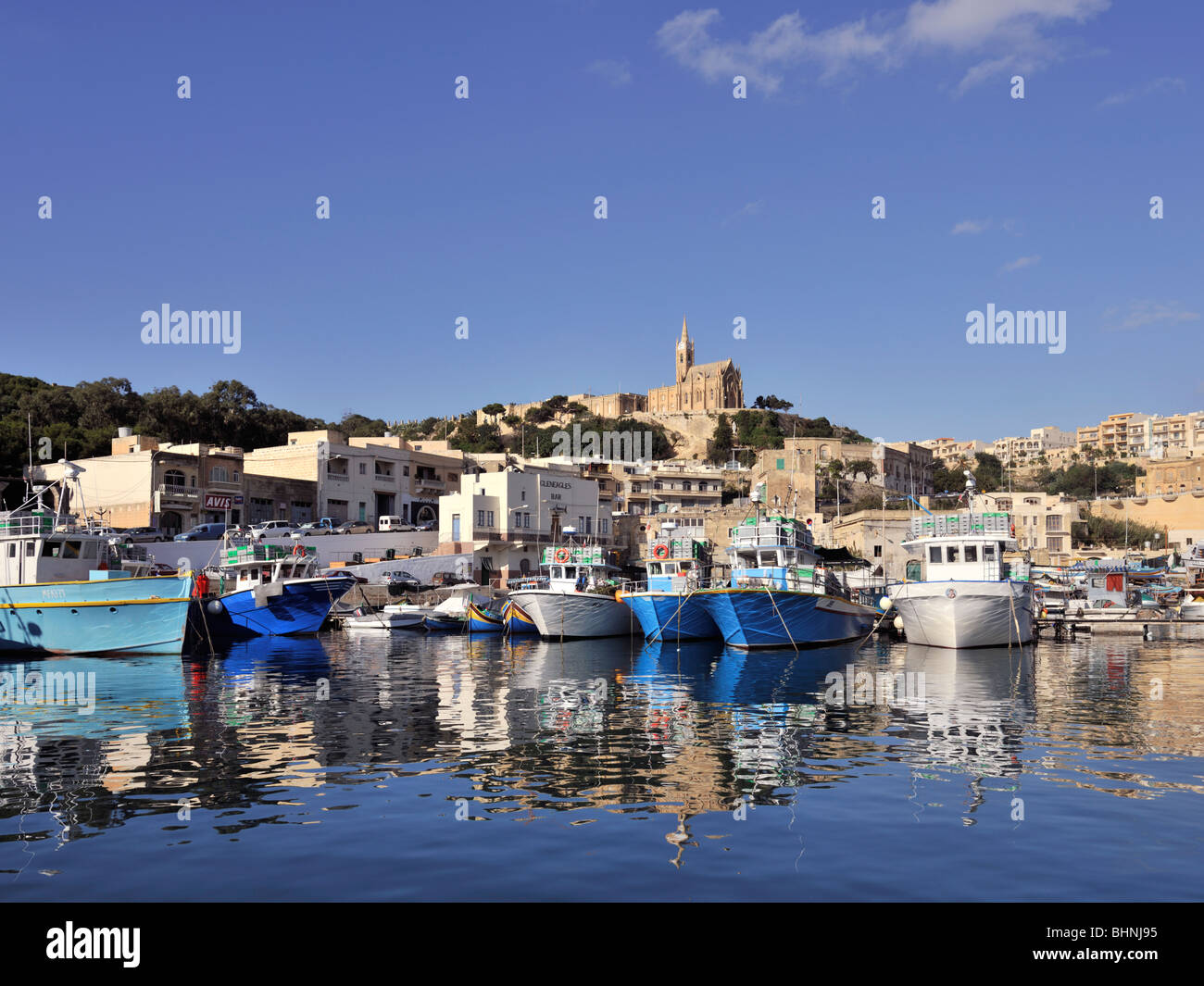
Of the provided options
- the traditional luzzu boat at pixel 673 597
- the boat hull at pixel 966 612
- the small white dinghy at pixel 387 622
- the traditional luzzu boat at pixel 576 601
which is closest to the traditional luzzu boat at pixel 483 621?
the small white dinghy at pixel 387 622

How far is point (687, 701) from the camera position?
2373 centimetres

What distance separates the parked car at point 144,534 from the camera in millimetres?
61719

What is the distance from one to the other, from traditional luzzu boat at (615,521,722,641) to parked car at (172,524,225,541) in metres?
29.5

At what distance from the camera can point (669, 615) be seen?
139 feet

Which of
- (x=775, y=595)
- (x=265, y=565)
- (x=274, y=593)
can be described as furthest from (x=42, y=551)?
(x=775, y=595)

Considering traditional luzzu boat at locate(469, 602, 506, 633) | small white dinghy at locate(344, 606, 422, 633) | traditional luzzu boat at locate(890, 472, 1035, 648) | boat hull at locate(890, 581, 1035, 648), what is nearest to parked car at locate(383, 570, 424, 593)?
small white dinghy at locate(344, 606, 422, 633)

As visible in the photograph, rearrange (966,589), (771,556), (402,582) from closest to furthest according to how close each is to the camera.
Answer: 1. (966,589)
2. (771,556)
3. (402,582)

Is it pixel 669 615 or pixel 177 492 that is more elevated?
pixel 177 492

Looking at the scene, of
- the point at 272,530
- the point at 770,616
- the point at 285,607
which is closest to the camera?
the point at 770,616

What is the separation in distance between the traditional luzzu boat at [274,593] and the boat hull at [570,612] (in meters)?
8.54

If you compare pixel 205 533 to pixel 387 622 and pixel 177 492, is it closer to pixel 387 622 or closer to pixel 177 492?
pixel 177 492

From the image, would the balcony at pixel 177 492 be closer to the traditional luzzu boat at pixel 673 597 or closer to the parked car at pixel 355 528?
the parked car at pixel 355 528

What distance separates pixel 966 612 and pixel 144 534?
48.8m
